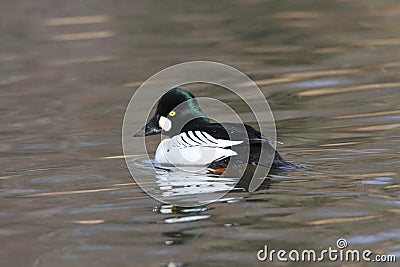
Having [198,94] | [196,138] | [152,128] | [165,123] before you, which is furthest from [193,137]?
[198,94]

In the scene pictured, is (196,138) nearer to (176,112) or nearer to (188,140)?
(188,140)

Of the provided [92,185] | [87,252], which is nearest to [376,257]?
[87,252]

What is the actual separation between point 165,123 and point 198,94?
338 centimetres

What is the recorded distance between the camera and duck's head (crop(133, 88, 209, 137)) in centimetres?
869

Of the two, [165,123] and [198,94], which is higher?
[165,123]

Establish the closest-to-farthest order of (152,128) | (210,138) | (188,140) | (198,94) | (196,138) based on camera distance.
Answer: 1. (210,138)
2. (196,138)
3. (188,140)
4. (152,128)
5. (198,94)

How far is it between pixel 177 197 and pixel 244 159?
81cm


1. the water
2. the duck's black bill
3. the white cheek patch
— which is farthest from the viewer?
the duck's black bill

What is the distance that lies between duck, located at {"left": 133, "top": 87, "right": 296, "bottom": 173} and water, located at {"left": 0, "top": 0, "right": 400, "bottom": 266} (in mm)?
342

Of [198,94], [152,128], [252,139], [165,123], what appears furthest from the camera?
[198,94]

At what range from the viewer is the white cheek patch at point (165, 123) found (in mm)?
8828

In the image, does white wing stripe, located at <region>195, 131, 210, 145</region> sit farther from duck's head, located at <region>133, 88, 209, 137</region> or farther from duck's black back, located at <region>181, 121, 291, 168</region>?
duck's head, located at <region>133, 88, 209, 137</region>

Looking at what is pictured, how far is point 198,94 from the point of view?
12203 mm

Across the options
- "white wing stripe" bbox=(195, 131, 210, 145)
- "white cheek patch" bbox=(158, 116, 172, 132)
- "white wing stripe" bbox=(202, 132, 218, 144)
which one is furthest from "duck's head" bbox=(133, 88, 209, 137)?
"white wing stripe" bbox=(202, 132, 218, 144)
